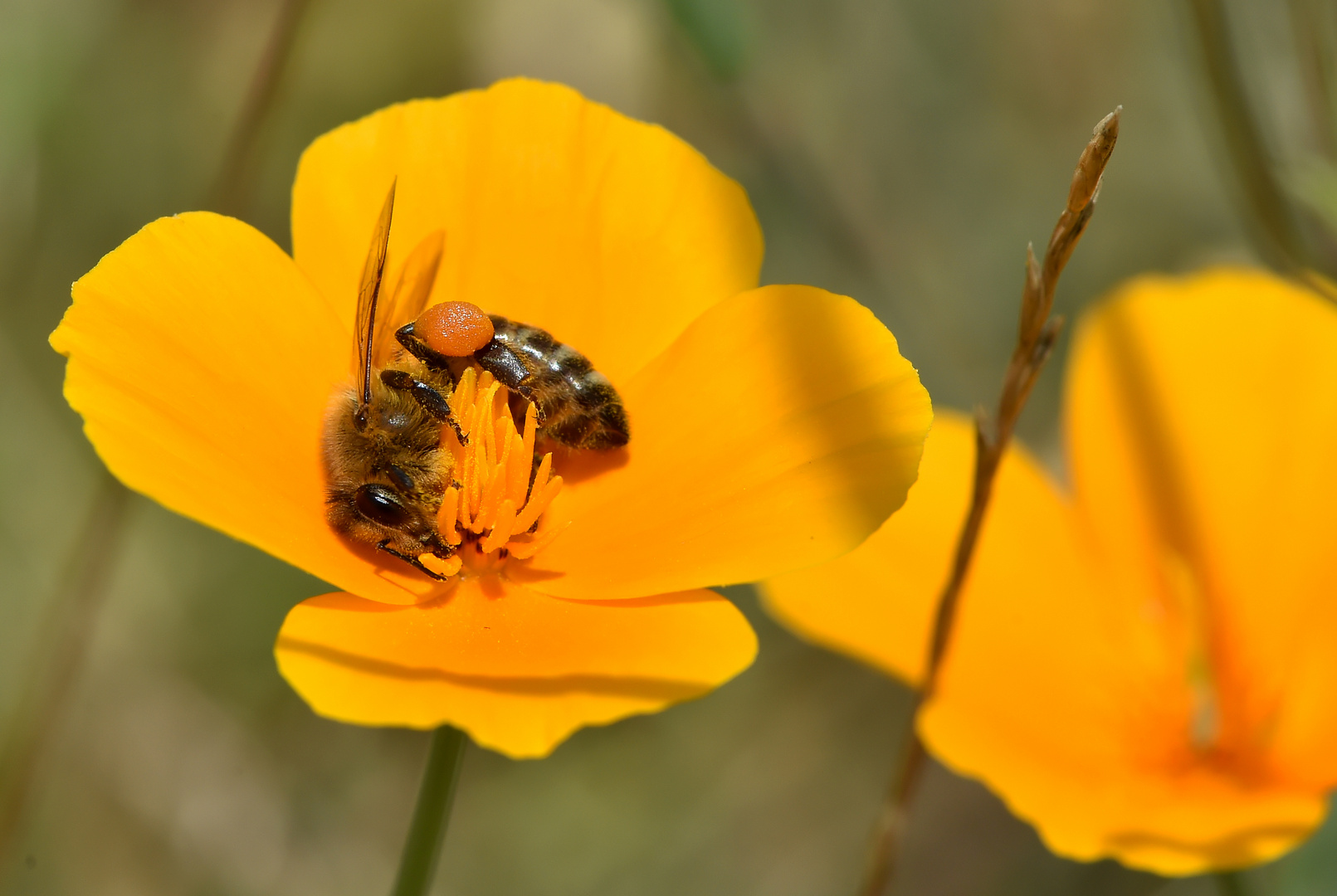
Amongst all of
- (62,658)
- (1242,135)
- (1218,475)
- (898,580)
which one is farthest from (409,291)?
(1218,475)

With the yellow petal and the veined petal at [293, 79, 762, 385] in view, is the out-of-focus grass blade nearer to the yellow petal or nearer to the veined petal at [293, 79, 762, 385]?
the veined petal at [293, 79, 762, 385]

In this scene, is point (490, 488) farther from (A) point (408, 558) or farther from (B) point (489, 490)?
(A) point (408, 558)

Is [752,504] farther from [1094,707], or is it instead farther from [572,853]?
[572,853]

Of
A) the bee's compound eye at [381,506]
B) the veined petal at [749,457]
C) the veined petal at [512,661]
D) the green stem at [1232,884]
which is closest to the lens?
the veined petal at [512,661]

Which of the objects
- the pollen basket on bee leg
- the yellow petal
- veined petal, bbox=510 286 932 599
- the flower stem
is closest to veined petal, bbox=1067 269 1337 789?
the yellow petal

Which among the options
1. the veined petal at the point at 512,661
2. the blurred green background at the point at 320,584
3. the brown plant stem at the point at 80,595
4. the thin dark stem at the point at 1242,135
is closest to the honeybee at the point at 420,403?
the veined petal at the point at 512,661

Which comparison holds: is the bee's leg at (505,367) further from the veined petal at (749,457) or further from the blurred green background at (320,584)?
the blurred green background at (320,584)

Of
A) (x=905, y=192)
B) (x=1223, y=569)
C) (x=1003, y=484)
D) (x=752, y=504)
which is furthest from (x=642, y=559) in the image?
(x=905, y=192)

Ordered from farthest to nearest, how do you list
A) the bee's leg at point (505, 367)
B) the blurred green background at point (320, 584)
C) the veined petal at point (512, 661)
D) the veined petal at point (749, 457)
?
the blurred green background at point (320, 584), the bee's leg at point (505, 367), the veined petal at point (749, 457), the veined petal at point (512, 661)
